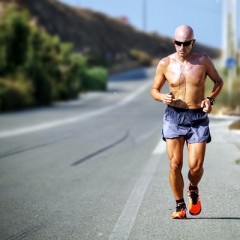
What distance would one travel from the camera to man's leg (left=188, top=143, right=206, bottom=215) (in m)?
6.31

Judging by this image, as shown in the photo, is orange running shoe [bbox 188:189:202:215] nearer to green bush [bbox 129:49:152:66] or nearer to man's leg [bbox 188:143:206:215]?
man's leg [bbox 188:143:206:215]

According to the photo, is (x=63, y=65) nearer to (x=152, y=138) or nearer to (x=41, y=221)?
(x=152, y=138)

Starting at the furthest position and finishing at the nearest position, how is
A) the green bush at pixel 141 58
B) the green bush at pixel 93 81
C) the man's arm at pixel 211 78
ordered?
the green bush at pixel 141 58 → the green bush at pixel 93 81 → the man's arm at pixel 211 78

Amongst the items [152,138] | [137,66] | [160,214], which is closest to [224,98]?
[152,138]

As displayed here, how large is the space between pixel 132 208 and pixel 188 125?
1.28 m

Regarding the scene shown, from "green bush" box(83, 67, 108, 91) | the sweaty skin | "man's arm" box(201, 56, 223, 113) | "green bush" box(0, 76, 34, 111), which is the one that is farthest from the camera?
"green bush" box(83, 67, 108, 91)

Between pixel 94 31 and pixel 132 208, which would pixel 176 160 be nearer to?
pixel 132 208

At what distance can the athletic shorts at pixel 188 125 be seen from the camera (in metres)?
6.30

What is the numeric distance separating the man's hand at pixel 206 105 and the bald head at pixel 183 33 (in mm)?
570

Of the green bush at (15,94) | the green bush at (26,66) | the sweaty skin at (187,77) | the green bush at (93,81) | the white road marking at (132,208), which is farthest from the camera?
the green bush at (93,81)

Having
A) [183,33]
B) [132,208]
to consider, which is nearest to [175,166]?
[132,208]

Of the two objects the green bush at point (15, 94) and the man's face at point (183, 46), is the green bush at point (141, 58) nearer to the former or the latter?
the green bush at point (15, 94)

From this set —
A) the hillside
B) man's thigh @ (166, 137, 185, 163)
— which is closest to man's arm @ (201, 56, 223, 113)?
man's thigh @ (166, 137, 185, 163)

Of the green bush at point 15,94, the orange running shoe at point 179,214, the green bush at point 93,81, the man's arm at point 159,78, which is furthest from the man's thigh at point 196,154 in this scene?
the green bush at point 93,81
